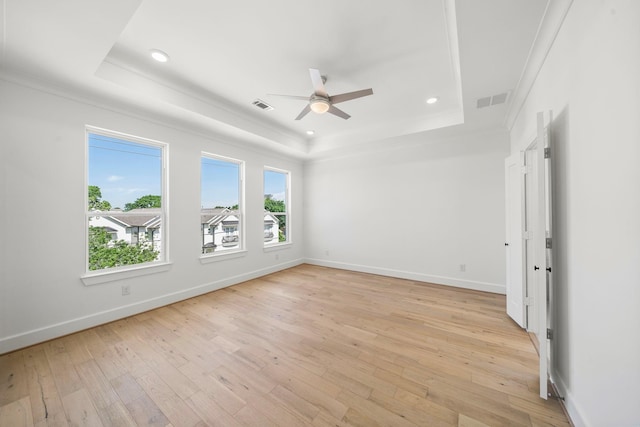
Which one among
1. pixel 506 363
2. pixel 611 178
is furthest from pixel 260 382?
pixel 611 178

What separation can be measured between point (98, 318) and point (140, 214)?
136cm

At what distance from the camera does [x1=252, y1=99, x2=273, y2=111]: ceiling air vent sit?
11.1ft

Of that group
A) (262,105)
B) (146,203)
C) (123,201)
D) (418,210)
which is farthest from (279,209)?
(418,210)

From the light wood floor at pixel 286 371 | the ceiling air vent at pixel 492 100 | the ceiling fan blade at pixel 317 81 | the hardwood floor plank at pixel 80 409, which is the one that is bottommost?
the hardwood floor plank at pixel 80 409

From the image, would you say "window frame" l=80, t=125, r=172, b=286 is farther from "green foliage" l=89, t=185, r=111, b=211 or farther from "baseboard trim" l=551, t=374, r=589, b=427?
"baseboard trim" l=551, t=374, r=589, b=427

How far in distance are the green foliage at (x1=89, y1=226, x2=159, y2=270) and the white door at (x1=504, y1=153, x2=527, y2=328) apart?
4846mm

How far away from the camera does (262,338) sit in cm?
247

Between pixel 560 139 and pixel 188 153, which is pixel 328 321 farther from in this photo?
A: pixel 188 153

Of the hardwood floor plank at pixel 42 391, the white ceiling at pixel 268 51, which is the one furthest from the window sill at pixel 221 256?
the white ceiling at pixel 268 51

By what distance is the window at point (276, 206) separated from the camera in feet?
17.1

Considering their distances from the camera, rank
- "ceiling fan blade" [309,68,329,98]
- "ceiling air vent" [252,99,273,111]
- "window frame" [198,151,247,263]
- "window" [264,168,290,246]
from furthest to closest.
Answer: "window" [264,168,290,246]
"window frame" [198,151,247,263]
"ceiling air vent" [252,99,273,111]
"ceiling fan blade" [309,68,329,98]

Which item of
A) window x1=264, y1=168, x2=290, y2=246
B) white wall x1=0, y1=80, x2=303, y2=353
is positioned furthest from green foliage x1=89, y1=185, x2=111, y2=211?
window x1=264, y1=168, x2=290, y2=246

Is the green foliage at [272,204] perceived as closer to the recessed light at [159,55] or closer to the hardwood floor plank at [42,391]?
the recessed light at [159,55]

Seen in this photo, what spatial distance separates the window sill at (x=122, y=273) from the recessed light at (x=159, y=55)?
2616 mm
